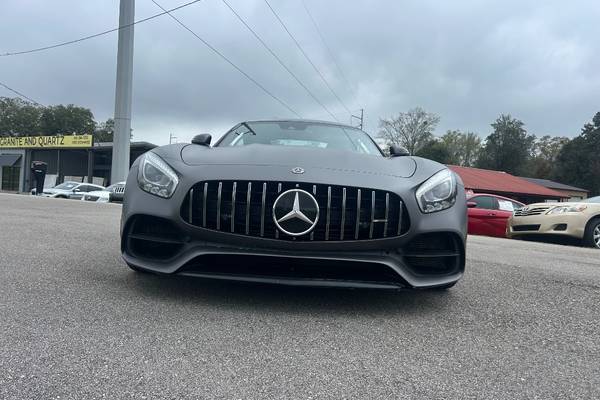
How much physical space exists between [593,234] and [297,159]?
8001 millimetres

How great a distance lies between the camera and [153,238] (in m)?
2.49

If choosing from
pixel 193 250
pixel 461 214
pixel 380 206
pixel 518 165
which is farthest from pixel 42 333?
pixel 518 165

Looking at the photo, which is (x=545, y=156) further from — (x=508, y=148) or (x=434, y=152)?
(x=434, y=152)

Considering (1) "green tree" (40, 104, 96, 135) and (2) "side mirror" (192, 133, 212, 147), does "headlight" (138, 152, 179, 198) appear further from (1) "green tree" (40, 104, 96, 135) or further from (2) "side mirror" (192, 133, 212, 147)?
(1) "green tree" (40, 104, 96, 135)

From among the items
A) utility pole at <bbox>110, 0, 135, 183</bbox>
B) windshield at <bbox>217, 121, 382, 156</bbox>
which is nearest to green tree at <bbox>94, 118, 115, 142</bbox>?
utility pole at <bbox>110, 0, 135, 183</bbox>

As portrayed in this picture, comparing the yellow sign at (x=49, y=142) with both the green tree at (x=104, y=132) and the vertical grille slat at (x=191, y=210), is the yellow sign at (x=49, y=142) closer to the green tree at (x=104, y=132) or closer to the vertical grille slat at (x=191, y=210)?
the green tree at (x=104, y=132)

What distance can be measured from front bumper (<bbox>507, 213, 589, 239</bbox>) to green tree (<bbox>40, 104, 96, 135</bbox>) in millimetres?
78656

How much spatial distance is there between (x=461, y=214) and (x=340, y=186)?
0.74 meters

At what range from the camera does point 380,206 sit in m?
2.45

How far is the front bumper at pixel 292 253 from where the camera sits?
2393 millimetres

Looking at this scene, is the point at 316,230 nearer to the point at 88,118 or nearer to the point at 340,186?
the point at 340,186

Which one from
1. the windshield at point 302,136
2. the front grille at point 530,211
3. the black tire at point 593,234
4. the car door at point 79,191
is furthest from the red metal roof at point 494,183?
the windshield at point 302,136

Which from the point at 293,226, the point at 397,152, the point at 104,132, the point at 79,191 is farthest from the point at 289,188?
the point at 104,132

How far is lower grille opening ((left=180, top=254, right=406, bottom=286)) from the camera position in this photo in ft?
7.89
